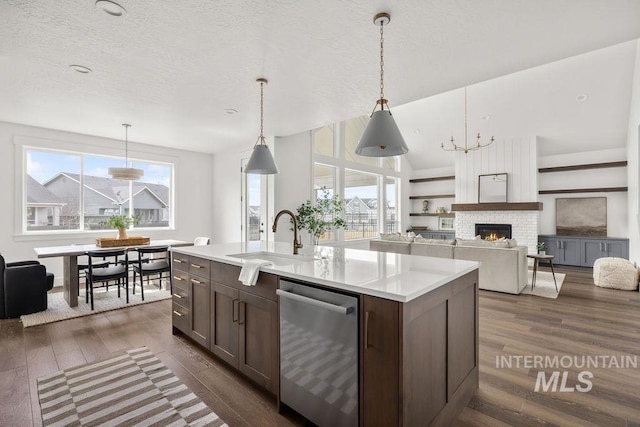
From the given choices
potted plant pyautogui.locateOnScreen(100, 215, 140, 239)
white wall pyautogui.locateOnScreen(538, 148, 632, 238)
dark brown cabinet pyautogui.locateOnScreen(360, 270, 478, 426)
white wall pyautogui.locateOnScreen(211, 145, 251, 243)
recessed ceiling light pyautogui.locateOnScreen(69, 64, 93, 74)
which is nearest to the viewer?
dark brown cabinet pyautogui.locateOnScreen(360, 270, 478, 426)

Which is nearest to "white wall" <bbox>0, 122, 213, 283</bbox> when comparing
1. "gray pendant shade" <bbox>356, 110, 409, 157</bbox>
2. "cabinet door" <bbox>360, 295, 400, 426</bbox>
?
"gray pendant shade" <bbox>356, 110, 409, 157</bbox>

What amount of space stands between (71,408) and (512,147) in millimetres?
Result: 8558

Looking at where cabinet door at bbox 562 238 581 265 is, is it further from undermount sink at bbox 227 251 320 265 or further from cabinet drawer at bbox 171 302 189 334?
cabinet drawer at bbox 171 302 189 334

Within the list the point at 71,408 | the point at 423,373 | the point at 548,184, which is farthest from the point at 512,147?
the point at 71,408

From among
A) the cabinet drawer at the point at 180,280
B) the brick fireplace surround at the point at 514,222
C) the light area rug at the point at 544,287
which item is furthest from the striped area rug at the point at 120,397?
the brick fireplace surround at the point at 514,222

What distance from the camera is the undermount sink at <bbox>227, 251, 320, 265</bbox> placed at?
98.2 inches

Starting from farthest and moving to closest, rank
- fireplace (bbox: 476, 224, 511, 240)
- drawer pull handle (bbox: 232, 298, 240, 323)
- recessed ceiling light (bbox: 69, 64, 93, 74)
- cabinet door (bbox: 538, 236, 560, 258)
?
fireplace (bbox: 476, 224, 511, 240), cabinet door (bbox: 538, 236, 560, 258), recessed ceiling light (bbox: 69, 64, 93, 74), drawer pull handle (bbox: 232, 298, 240, 323)

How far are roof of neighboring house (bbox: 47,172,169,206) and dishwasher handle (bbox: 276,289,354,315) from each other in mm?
5380

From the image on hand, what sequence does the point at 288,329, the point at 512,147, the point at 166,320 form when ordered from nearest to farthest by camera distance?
the point at 288,329 → the point at 166,320 → the point at 512,147

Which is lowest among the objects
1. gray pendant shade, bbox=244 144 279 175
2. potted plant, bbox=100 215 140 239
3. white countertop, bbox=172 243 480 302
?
white countertop, bbox=172 243 480 302

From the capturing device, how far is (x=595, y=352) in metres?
2.68

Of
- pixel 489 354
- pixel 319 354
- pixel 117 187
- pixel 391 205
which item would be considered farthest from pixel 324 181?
pixel 319 354

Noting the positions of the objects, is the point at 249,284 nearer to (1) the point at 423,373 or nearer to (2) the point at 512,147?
(1) the point at 423,373

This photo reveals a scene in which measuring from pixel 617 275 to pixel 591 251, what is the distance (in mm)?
2104
